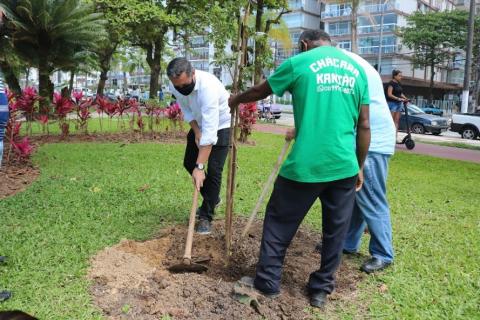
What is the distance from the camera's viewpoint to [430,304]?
309 centimetres

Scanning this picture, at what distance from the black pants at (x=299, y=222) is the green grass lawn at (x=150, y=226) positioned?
0.34 meters

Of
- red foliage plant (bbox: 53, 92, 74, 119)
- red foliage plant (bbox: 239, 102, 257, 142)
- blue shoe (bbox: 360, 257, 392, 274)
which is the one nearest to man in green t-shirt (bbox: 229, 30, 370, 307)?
blue shoe (bbox: 360, 257, 392, 274)

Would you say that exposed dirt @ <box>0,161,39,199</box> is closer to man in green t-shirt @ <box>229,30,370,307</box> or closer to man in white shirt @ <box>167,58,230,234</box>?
man in white shirt @ <box>167,58,230,234</box>

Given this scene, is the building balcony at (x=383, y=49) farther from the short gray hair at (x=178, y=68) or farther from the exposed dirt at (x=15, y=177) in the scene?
the short gray hair at (x=178, y=68)

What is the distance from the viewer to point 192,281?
320 cm

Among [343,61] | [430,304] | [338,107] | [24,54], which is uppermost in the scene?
[24,54]

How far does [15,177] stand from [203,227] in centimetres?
352

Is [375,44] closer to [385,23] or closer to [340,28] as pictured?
[385,23]

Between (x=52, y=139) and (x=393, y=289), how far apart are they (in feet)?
30.7

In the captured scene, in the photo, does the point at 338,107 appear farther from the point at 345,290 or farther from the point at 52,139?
the point at 52,139

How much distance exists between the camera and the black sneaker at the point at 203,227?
432cm

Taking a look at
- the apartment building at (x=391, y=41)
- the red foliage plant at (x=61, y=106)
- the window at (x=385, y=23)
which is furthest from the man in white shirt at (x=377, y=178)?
the window at (x=385, y=23)

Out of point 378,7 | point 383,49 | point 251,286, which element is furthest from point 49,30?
point 378,7

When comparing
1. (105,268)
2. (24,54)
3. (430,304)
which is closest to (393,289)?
(430,304)
